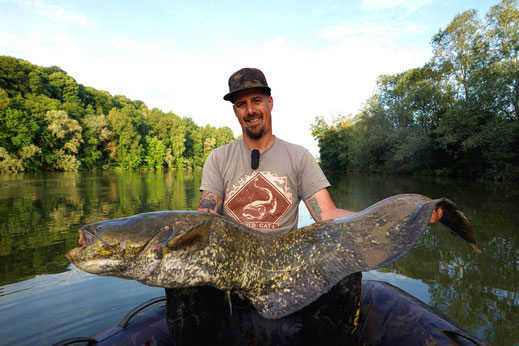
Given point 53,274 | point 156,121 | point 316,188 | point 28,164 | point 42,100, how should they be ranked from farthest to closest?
1. point 156,121
2. point 42,100
3. point 28,164
4. point 53,274
5. point 316,188

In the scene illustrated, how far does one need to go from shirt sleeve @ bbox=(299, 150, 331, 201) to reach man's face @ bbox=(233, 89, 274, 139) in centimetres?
64

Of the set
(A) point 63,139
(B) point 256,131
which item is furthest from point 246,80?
(A) point 63,139

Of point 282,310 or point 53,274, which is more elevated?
point 282,310

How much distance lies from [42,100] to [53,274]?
46.6m

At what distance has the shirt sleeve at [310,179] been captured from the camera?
322 centimetres

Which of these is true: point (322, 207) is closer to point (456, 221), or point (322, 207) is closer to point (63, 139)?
point (456, 221)

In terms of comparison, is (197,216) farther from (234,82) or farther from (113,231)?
(234,82)

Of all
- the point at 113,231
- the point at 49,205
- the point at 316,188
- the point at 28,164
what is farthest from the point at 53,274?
the point at 28,164

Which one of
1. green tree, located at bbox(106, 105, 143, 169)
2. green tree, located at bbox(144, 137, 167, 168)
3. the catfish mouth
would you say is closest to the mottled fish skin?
the catfish mouth

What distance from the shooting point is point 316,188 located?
320 centimetres

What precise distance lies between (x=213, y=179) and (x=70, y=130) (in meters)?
44.6

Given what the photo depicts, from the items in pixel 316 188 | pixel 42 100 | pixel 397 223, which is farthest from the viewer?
pixel 42 100

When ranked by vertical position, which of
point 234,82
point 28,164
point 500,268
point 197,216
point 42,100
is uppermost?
point 42,100

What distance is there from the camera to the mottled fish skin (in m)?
1.79
